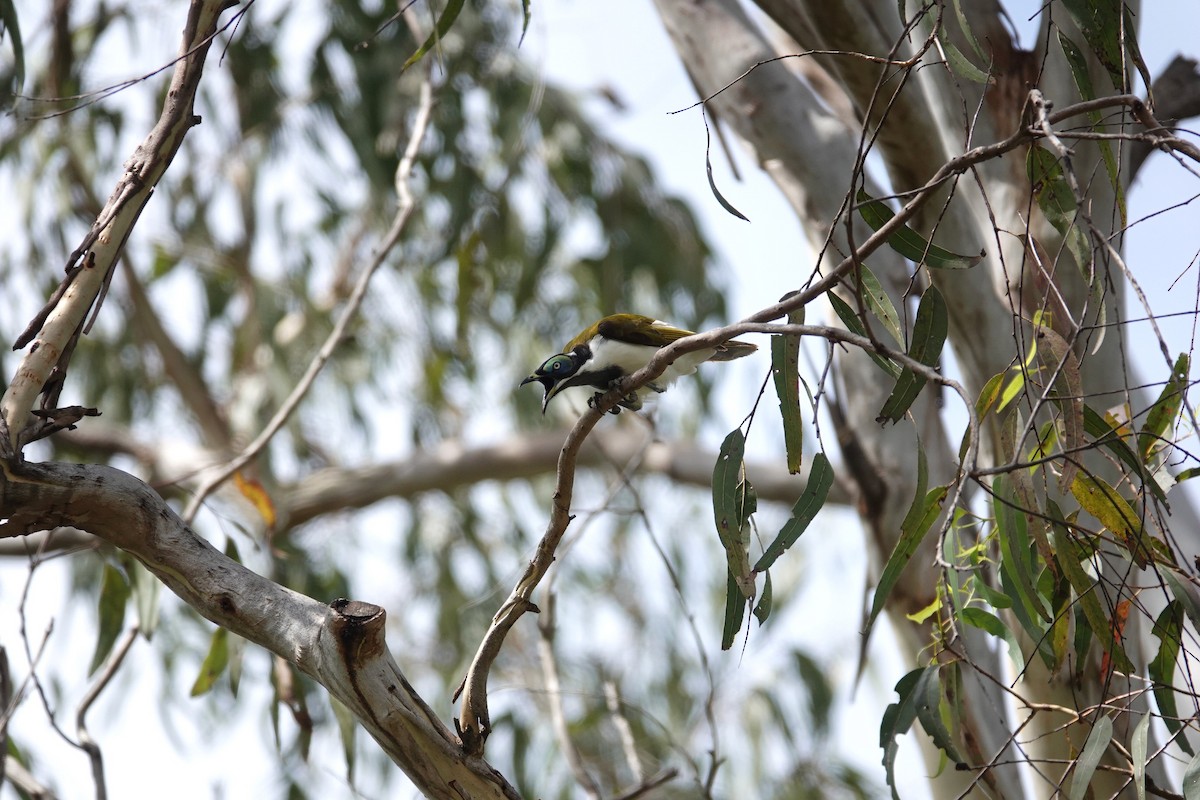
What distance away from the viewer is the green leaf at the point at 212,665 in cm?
305

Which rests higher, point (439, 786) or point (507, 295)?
point (507, 295)

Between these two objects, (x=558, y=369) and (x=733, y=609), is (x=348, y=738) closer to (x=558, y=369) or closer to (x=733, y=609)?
(x=558, y=369)

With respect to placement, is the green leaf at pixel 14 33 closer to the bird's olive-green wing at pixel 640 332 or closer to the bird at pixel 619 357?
the bird at pixel 619 357

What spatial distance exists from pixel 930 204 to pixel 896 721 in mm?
1391

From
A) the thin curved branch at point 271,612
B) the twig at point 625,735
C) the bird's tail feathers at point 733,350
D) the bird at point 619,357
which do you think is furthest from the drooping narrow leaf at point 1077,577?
the twig at point 625,735

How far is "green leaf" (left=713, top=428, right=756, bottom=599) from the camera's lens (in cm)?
187

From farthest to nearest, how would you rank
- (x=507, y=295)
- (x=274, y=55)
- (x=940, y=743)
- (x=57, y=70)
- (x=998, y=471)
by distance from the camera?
(x=507, y=295) → (x=274, y=55) → (x=57, y=70) → (x=940, y=743) → (x=998, y=471)

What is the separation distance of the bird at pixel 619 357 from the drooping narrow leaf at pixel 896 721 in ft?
4.12

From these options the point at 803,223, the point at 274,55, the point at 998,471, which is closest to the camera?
the point at 998,471

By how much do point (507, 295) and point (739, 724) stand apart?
9.94 ft

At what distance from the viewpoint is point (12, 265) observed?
6945mm

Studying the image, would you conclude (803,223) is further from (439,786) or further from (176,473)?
(176,473)

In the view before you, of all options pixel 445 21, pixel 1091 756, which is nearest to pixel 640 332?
pixel 445 21

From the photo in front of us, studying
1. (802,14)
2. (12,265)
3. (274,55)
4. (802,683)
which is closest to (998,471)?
(802,14)
